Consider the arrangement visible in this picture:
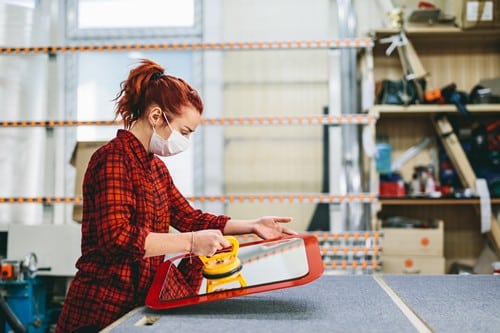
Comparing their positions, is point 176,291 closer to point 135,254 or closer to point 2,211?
point 135,254

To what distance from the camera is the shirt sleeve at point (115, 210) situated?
1.30m

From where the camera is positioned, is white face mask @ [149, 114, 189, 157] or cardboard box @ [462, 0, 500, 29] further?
cardboard box @ [462, 0, 500, 29]

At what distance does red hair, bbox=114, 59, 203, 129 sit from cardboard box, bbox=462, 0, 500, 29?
2.81 m

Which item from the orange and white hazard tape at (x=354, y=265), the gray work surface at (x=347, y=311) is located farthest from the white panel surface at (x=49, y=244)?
the gray work surface at (x=347, y=311)

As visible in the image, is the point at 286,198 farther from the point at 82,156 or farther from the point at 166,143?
the point at 166,143

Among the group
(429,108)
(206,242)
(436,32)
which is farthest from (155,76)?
(436,32)

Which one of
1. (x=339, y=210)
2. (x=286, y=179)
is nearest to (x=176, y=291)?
(x=339, y=210)

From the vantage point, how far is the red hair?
1.53 m

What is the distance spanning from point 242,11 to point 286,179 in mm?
1311

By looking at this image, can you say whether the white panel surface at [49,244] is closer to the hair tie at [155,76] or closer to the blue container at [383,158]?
the blue container at [383,158]

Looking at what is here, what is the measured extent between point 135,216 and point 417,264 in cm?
252

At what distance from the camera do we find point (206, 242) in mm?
1331

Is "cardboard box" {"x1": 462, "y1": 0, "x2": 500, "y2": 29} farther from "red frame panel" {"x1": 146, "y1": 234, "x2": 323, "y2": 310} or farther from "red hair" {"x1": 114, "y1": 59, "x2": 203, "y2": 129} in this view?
"red frame panel" {"x1": 146, "y1": 234, "x2": 323, "y2": 310}

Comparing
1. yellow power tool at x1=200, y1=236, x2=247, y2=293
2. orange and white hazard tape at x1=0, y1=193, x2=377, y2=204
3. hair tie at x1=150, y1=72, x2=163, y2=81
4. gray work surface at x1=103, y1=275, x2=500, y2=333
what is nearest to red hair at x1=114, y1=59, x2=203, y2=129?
hair tie at x1=150, y1=72, x2=163, y2=81
